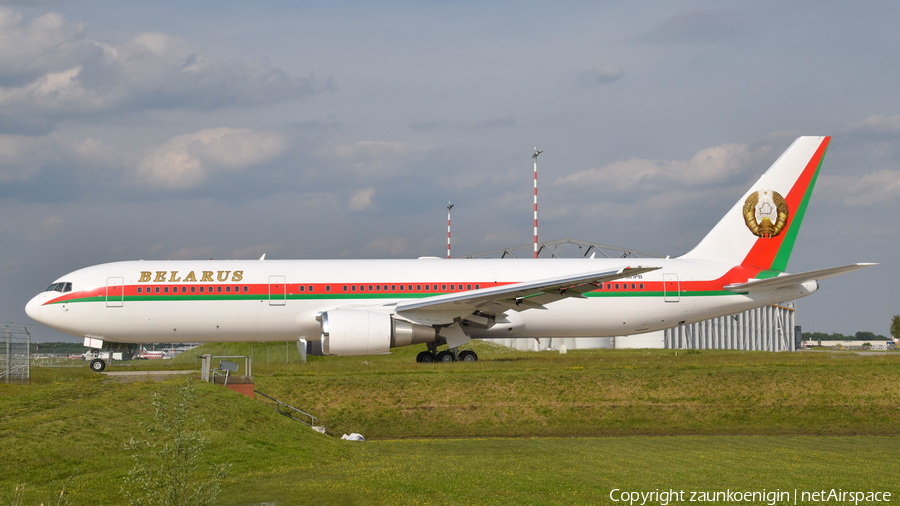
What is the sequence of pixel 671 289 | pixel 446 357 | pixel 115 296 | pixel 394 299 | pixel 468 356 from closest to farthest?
pixel 115 296, pixel 394 299, pixel 446 357, pixel 468 356, pixel 671 289

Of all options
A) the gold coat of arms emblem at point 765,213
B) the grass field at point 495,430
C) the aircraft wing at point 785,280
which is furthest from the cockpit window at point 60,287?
the gold coat of arms emblem at point 765,213

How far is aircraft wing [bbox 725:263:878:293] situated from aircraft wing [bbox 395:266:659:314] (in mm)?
5686

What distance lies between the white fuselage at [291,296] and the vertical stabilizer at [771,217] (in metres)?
1.93

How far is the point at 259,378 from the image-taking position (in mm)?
22734

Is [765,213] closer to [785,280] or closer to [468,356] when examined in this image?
[785,280]

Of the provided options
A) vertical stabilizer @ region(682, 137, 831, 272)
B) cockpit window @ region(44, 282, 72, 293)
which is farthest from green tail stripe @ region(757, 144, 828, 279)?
cockpit window @ region(44, 282, 72, 293)

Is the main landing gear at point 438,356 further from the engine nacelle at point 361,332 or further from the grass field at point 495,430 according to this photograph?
the engine nacelle at point 361,332

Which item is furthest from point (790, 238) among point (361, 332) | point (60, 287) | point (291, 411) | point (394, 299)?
point (60, 287)

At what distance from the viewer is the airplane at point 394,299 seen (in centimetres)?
2447

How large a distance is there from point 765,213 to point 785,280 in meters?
3.66

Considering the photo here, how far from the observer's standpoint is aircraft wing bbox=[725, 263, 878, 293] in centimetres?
2544

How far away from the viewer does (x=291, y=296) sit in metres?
26.1

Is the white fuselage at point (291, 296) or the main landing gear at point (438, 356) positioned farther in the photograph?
the main landing gear at point (438, 356)

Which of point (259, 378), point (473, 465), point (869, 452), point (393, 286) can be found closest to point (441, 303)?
point (393, 286)
